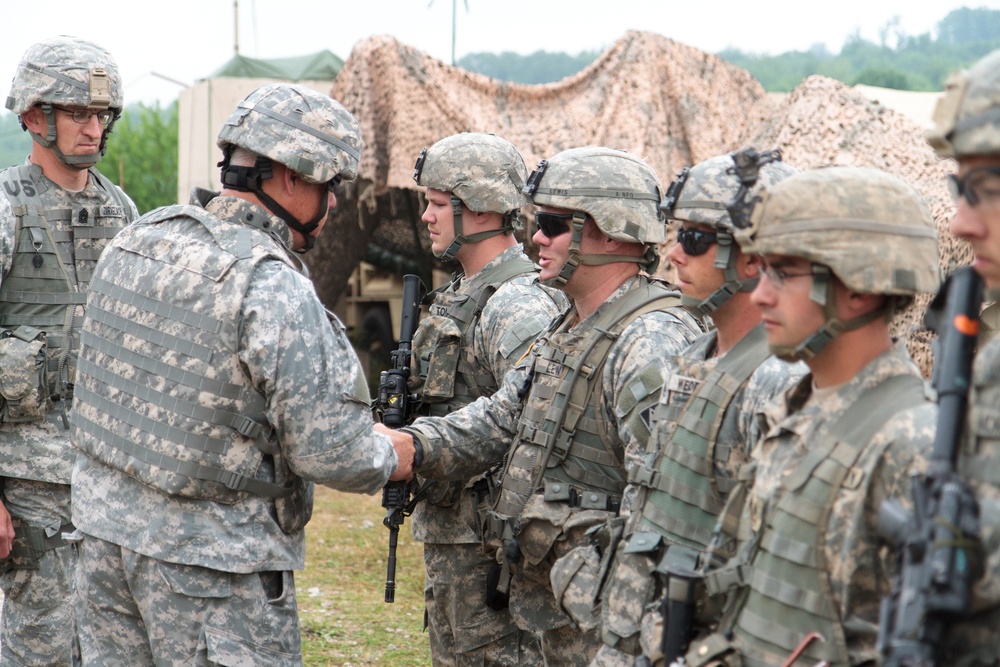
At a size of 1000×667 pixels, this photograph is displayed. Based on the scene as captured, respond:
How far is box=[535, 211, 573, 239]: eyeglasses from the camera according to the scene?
4.38 meters

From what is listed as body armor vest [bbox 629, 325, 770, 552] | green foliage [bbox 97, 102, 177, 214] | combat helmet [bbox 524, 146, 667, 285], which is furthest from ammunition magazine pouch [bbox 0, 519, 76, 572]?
green foliage [bbox 97, 102, 177, 214]

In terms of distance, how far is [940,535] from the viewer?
2125 millimetres

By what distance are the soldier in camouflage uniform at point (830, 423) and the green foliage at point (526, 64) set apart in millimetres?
70794

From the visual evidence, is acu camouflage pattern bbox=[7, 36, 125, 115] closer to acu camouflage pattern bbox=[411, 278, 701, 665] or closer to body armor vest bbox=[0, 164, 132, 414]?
body armor vest bbox=[0, 164, 132, 414]

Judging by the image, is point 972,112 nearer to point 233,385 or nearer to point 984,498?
point 984,498

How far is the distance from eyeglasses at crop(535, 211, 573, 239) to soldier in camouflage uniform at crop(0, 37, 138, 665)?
230cm

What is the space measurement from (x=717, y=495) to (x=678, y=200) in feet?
3.28

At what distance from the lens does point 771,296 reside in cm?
281

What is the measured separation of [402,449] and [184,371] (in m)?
1.02

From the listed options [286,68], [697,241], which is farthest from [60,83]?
[286,68]

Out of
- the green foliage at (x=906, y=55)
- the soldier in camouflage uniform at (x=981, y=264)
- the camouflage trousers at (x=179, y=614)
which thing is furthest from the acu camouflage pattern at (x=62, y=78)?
the green foliage at (x=906, y=55)

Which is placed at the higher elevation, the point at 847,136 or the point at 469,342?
the point at 847,136

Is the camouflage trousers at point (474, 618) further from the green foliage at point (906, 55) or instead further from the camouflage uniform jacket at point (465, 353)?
the green foliage at point (906, 55)

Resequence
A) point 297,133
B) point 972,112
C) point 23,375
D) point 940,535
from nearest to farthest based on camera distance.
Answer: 1. point 940,535
2. point 972,112
3. point 297,133
4. point 23,375
